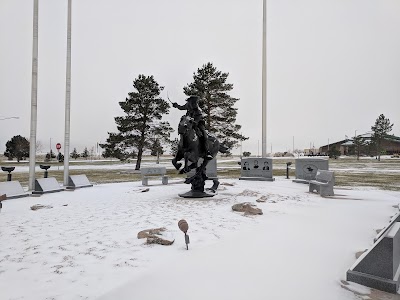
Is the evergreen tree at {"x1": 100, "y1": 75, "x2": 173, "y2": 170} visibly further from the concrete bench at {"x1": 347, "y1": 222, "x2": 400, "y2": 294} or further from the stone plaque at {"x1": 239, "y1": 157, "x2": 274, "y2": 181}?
the concrete bench at {"x1": 347, "y1": 222, "x2": 400, "y2": 294}

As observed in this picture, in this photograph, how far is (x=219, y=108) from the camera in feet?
100

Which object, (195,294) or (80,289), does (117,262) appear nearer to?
(80,289)

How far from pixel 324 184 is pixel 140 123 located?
2401 centimetres

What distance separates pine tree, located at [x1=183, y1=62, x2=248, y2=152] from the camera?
29797 millimetres

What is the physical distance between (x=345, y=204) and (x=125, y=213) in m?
7.39

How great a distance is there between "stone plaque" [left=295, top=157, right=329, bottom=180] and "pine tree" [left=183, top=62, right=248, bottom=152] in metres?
13.8

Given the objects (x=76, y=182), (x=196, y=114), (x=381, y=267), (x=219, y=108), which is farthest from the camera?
(x=219, y=108)

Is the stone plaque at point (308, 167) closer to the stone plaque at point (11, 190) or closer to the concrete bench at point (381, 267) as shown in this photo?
the concrete bench at point (381, 267)

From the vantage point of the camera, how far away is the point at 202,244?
4.87 meters

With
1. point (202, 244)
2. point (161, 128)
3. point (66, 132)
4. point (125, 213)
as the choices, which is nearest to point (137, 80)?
point (161, 128)

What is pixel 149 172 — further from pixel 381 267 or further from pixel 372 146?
pixel 372 146

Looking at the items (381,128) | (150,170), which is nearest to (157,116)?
(150,170)

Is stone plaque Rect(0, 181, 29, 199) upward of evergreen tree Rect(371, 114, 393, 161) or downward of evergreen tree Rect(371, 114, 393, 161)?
downward

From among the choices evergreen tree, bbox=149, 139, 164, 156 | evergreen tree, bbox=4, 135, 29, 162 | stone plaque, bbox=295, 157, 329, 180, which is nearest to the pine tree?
evergreen tree, bbox=149, 139, 164, 156
